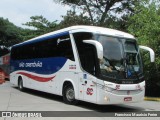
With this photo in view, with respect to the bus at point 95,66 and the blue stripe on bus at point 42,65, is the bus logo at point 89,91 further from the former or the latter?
the blue stripe on bus at point 42,65

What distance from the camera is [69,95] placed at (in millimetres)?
15430

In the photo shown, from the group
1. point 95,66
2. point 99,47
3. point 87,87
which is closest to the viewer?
point 99,47

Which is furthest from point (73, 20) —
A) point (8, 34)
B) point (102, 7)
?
point (8, 34)

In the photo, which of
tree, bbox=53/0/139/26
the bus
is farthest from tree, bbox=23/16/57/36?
the bus

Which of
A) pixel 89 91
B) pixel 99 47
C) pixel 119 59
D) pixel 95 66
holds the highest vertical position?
pixel 99 47

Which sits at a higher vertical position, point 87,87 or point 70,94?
point 87,87

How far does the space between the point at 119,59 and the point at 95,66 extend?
3.39 ft

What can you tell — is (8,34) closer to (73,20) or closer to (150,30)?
(73,20)

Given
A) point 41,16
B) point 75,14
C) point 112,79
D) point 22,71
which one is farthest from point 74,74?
point 41,16

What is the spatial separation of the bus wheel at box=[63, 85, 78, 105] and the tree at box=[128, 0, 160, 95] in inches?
276

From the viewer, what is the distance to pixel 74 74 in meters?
14.9

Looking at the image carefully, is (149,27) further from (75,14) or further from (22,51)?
(75,14)

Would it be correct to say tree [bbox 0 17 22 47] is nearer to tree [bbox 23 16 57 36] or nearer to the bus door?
tree [bbox 23 16 57 36]

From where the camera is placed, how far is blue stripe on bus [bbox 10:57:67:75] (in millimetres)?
16578
